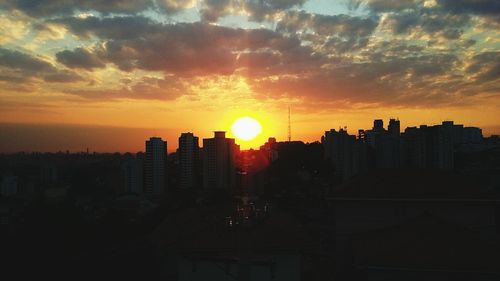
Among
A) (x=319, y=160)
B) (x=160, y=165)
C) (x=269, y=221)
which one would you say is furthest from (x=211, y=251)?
(x=160, y=165)

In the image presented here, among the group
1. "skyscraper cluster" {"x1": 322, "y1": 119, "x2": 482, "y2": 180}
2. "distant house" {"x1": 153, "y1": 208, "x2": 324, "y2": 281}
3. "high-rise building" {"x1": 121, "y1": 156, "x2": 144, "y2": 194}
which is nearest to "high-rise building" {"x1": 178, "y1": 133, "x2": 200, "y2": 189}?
"high-rise building" {"x1": 121, "y1": 156, "x2": 144, "y2": 194}

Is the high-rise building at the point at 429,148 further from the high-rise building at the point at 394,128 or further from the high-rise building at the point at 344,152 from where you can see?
the high-rise building at the point at 344,152

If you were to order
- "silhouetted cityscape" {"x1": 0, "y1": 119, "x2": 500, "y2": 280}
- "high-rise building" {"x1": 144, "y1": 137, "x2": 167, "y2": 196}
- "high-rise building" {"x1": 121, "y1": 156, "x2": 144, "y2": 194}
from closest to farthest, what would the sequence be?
"silhouetted cityscape" {"x1": 0, "y1": 119, "x2": 500, "y2": 280} < "high-rise building" {"x1": 144, "y1": 137, "x2": 167, "y2": 196} < "high-rise building" {"x1": 121, "y1": 156, "x2": 144, "y2": 194}

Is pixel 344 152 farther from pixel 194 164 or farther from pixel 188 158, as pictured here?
pixel 188 158

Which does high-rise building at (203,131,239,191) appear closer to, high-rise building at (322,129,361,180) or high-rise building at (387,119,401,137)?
high-rise building at (322,129,361,180)

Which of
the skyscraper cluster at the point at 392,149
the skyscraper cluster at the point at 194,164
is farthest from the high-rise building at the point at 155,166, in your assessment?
the skyscraper cluster at the point at 392,149

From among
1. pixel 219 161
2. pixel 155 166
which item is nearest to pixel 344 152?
pixel 219 161

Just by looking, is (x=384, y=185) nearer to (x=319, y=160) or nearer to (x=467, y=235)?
(x=467, y=235)
